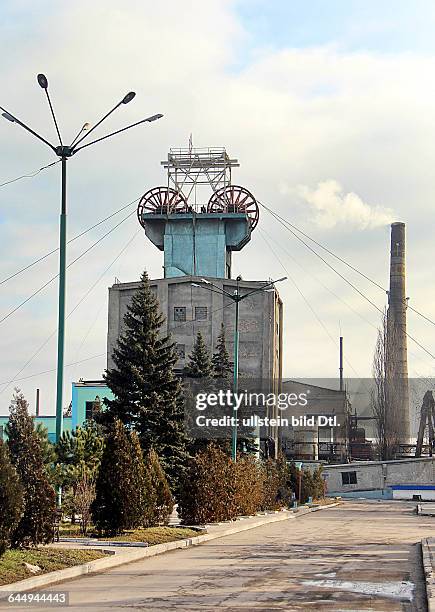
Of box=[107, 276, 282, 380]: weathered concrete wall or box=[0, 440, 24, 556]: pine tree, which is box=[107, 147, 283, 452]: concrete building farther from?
box=[0, 440, 24, 556]: pine tree

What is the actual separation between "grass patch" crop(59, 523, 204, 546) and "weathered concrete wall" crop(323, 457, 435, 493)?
62.2 m

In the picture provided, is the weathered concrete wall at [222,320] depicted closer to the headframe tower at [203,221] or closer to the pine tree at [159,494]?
the headframe tower at [203,221]

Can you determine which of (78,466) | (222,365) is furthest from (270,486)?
(78,466)

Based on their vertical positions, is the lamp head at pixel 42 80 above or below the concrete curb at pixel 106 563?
above

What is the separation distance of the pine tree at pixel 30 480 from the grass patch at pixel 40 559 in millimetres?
302

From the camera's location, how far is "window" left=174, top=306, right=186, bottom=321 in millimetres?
74875

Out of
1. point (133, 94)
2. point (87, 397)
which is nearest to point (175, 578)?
→ point (133, 94)

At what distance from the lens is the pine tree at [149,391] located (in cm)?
4012

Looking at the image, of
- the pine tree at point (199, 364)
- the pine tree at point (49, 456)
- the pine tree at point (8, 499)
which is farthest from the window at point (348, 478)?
the pine tree at point (8, 499)

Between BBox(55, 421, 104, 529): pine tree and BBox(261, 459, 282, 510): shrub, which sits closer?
BBox(55, 421, 104, 529): pine tree

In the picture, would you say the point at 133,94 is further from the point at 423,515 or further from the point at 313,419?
the point at 313,419

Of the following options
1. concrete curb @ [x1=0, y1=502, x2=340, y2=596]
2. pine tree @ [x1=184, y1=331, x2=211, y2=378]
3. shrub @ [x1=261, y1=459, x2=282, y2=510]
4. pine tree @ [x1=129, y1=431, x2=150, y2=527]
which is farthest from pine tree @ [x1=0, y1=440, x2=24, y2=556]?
pine tree @ [x1=184, y1=331, x2=211, y2=378]

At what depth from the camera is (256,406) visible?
70.4 m

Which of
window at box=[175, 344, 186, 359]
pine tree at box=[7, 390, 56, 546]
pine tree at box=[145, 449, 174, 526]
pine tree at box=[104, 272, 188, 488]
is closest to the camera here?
pine tree at box=[7, 390, 56, 546]
